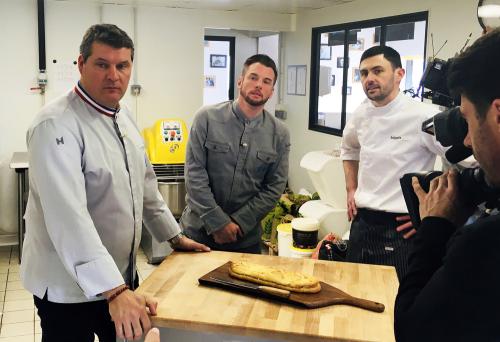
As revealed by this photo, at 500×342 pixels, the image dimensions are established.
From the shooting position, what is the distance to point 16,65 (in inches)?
197

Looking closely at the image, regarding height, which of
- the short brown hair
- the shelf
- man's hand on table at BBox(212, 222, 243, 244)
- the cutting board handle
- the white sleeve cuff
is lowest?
the shelf

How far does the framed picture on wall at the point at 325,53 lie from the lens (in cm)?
568

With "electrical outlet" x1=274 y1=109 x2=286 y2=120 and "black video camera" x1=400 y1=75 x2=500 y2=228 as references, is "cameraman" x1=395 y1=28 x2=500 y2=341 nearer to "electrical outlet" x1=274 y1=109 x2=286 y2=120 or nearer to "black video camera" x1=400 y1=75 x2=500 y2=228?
"black video camera" x1=400 y1=75 x2=500 y2=228

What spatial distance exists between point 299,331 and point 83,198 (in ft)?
2.39

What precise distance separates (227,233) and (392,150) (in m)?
0.97

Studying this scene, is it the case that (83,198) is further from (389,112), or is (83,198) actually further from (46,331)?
(389,112)

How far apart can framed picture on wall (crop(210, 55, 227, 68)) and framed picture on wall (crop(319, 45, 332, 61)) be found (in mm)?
2344

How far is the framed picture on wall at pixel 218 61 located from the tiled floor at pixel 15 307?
377 cm

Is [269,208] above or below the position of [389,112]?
below

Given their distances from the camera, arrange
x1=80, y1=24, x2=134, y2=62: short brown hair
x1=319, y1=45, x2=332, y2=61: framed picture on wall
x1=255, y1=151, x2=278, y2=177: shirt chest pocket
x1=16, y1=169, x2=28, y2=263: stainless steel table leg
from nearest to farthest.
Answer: x1=80, y1=24, x2=134, y2=62: short brown hair
x1=255, y1=151, x2=278, y2=177: shirt chest pocket
x1=16, y1=169, x2=28, y2=263: stainless steel table leg
x1=319, y1=45, x2=332, y2=61: framed picture on wall

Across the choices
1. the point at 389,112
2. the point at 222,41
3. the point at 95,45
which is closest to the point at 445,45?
the point at 389,112

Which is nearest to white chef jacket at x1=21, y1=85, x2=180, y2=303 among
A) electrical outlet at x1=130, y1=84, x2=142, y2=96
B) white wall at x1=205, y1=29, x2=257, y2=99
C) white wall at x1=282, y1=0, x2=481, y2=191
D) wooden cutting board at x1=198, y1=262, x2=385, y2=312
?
wooden cutting board at x1=198, y1=262, x2=385, y2=312

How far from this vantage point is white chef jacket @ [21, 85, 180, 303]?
1522 millimetres

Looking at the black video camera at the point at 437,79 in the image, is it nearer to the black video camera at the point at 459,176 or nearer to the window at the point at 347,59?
the black video camera at the point at 459,176
